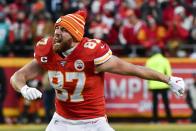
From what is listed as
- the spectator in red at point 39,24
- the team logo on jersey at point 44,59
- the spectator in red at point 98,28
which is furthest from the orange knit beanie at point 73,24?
the spectator in red at point 39,24

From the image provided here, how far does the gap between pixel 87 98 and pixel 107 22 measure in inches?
397

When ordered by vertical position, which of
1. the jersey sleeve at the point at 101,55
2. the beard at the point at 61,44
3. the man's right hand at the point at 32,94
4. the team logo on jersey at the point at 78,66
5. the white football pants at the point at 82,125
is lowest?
the white football pants at the point at 82,125

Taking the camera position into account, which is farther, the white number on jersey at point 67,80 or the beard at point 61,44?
the white number on jersey at point 67,80

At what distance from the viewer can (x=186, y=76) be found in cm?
1595

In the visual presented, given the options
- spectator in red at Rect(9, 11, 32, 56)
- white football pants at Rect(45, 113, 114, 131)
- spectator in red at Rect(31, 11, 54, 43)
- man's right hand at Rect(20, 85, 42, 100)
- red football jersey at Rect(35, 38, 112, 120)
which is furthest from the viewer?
spectator in red at Rect(9, 11, 32, 56)

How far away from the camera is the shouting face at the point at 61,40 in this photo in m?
6.52

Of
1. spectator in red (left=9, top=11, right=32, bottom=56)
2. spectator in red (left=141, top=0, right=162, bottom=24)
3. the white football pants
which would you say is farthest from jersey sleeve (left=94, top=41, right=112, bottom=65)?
spectator in red (left=9, top=11, right=32, bottom=56)

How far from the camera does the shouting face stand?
257 inches

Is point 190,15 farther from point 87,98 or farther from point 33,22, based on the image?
point 87,98

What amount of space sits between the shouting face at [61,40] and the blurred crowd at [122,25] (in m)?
8.57

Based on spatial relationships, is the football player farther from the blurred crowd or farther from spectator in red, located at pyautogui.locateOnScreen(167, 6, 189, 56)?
spectator in red, located at pyautogui.locateOnScreen(167, 6, 189, 56)

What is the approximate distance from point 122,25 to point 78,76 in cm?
987

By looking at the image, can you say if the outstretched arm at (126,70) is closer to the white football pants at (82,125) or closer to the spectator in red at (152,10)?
the white football pants at (82,125)

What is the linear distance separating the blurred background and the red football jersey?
8424 millimetres
